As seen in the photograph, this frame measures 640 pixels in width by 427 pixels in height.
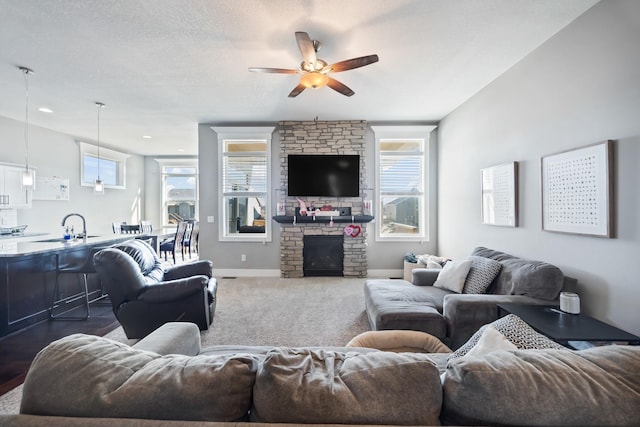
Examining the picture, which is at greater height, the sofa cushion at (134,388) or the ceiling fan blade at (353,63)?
the ceiling fan blade at (353,63)

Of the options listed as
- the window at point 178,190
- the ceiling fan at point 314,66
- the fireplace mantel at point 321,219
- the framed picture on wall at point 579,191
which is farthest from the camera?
the window at point 178,190

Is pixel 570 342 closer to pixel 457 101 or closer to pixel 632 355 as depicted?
pixel 632 355

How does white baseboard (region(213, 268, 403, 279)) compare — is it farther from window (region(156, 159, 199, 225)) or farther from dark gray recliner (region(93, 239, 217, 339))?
window (region(156, 159, 199, 225))

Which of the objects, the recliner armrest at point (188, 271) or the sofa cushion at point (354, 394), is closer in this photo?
the sofa cushion at point (354, 394)

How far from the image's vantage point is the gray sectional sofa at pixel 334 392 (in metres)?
0.69

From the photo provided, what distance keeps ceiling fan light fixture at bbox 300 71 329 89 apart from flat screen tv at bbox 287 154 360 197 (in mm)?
2162

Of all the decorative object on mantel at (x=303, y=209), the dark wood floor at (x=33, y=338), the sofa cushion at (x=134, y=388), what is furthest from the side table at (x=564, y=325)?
the dark wood floor at (x=33, y=338)

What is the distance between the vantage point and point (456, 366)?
0.79 meters

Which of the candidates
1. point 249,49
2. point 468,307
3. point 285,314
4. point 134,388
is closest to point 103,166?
point 249,49

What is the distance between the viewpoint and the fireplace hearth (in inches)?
201

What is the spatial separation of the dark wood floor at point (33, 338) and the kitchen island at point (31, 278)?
15 cm

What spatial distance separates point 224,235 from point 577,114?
5.04 m

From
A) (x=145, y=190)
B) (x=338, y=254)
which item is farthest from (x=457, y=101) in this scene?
(x=145, y=190)

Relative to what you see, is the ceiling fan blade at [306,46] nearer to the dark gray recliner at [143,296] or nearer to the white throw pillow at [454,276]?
the dark gray recliner at [143,296]
